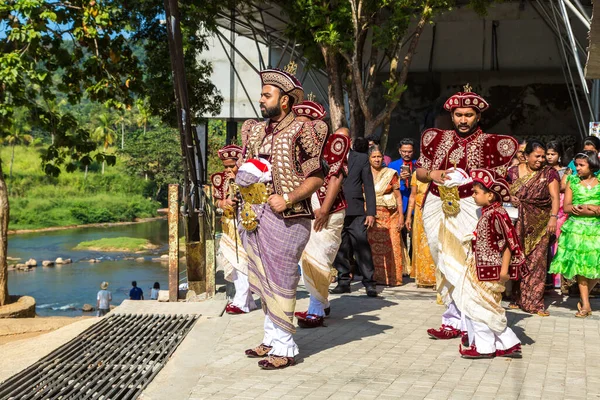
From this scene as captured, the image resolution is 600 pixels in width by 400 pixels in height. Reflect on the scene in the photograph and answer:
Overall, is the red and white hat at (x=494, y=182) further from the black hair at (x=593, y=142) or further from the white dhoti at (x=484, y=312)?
the black hair at (x=593, y=142)

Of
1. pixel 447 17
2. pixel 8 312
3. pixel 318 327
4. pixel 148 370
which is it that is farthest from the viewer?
pixel 447 17

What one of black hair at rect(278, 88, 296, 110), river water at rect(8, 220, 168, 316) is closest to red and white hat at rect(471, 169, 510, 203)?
black hair at rect(278, 88, 296, 110)

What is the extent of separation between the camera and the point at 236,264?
9102mm

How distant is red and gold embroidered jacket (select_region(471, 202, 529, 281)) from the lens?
22.1 ft

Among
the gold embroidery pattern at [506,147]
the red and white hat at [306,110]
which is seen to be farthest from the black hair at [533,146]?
the red and white hat at [306,110]

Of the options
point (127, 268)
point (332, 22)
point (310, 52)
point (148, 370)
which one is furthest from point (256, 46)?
point (127, 268)

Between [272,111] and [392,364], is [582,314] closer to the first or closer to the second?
[392,364]

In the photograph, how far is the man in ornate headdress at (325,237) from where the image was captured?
7891mm

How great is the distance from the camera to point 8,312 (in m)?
13.3

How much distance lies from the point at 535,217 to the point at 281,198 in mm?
4027

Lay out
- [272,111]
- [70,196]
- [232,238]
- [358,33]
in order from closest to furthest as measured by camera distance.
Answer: [272,111], [232,238], [358,33], [70,196]

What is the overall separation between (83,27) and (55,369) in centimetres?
768

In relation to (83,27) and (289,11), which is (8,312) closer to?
(83,27)

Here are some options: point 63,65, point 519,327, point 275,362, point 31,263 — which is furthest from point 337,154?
point 31,263
